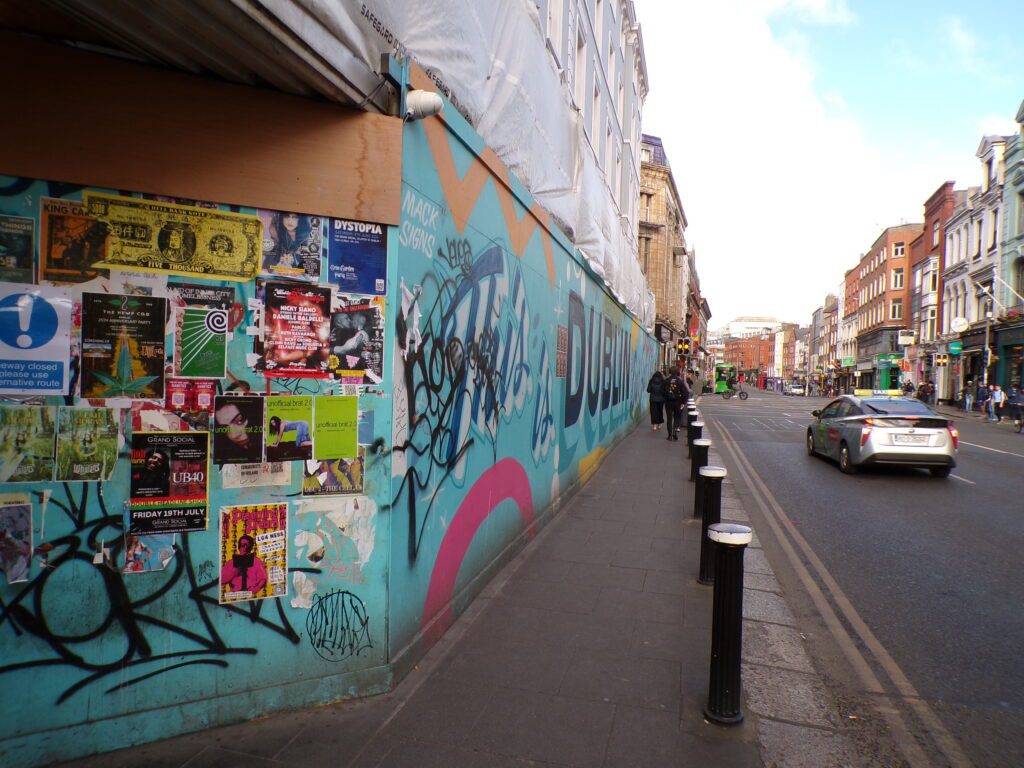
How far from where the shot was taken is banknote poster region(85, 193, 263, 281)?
284cm

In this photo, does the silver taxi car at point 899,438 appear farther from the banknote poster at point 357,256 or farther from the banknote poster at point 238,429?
the banknote poster at point 238,429

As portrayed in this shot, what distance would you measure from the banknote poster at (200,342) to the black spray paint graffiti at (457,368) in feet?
2.84

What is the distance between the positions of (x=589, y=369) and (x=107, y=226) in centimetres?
775

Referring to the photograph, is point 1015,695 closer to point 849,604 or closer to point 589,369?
point 849,604

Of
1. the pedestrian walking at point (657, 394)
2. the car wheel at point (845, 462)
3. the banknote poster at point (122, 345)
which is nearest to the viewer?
the banknote poster at point (122, 345)

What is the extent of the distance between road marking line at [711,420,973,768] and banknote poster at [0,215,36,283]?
182 inches

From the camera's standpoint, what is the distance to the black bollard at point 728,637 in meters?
3.14

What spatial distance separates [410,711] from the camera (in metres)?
3.16

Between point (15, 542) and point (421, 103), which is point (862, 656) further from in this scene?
point (15, 542)

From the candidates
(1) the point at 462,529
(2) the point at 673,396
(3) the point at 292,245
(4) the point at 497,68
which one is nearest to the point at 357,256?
(3) the point at 292,245

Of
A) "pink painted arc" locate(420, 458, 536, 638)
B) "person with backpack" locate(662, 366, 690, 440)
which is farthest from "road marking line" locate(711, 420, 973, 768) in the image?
"person with backpack" locate(662, 366, 690, 440)

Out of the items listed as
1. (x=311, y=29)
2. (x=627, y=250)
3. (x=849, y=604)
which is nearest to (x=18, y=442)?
(x=311, y=29)

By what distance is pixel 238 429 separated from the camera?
3.05 m

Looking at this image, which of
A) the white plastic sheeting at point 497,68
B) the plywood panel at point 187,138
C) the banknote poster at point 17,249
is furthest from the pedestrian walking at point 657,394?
the banknote poster at point 17,249
